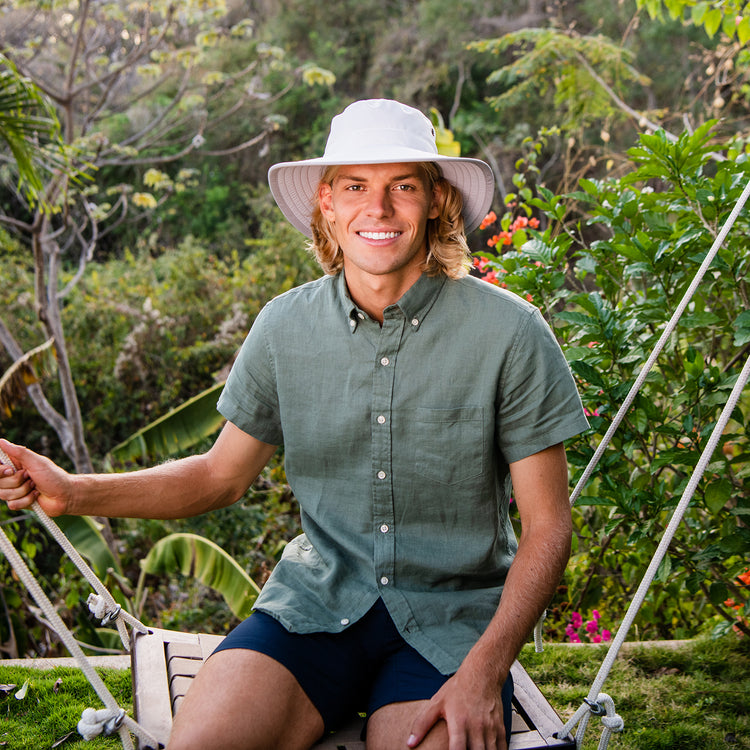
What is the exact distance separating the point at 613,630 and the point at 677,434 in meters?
1.23

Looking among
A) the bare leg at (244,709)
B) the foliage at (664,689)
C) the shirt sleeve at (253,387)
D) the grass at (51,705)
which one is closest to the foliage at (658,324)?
the foliage at (664,689)

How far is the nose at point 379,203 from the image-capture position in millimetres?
1816

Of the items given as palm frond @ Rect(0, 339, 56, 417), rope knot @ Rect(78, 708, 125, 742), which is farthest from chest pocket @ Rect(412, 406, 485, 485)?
palm frond @ Rect(0, 339, 56, 417)

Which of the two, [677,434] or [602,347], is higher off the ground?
[602,347]

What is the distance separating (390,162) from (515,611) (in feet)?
3.36

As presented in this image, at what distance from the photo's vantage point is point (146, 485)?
1.87 meters

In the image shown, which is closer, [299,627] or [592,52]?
[299,627]

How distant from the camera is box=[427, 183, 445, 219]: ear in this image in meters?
1.97

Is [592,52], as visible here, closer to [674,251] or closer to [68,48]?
[674,251]

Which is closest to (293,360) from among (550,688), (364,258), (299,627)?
(364,258)

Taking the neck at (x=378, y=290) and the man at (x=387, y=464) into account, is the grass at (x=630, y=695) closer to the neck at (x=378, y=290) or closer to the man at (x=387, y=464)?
the man at (x=387, y=464)

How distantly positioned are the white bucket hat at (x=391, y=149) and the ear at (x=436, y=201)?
3 cm

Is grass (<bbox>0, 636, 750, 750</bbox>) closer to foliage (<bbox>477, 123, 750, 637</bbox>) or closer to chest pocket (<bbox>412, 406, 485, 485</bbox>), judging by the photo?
foliage (<bbox>477, 123, 750, 637</bbox>)

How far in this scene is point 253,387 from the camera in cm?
199
